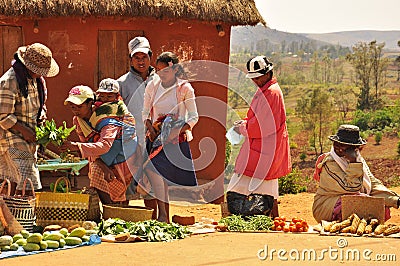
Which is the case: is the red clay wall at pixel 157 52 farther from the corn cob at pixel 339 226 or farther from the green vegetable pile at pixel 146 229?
the corn cob at pixel 339 226

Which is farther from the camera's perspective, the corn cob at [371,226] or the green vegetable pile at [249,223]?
the green vegetable pile at [249,223]

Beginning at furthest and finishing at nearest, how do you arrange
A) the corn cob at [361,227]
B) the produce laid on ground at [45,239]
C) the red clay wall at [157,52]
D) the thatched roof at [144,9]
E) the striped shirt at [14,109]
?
the red clay wall at [157,52] < the thatched roof at [144,9] < the corn cob at [361,227] < the striped shirt at [14,109] < the produce laid on ground at [45,239]

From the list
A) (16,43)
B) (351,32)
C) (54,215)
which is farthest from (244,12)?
(351,32)

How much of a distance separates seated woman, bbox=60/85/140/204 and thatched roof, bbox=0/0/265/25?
3172 mm

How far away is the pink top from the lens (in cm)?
902

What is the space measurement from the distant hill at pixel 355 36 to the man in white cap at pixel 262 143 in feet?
406

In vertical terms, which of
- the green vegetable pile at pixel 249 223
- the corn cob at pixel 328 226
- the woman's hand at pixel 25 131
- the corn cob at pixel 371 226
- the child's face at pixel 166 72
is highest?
the child's face at pixel 166 72

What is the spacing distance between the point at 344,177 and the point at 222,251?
76.9 inches

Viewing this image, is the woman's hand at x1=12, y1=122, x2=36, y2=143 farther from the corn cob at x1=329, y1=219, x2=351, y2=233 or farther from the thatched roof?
the thatched roof

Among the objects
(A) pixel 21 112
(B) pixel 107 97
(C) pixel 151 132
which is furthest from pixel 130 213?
(A) pixel 21 112

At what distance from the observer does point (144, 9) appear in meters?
11.9

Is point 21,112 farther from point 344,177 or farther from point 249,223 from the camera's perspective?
A: point 344,177

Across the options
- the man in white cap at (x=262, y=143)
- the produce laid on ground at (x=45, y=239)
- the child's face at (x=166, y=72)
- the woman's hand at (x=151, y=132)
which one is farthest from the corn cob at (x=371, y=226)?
the produce laid on ground at (x=45, y=239)

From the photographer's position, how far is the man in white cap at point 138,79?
9123 millimetres
